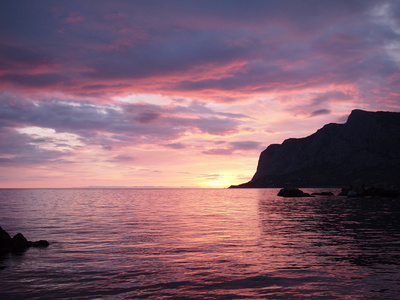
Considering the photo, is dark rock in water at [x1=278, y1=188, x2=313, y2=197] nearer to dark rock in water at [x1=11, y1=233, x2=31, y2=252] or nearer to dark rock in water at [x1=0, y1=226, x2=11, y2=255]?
dark rock in water at [x1=11, y1=233, x2=31, y2=252]

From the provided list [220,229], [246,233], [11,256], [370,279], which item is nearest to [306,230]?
[246,233]

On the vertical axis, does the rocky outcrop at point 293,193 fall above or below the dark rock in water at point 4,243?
below

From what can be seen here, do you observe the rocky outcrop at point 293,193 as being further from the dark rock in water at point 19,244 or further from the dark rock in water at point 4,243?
the dark rock in water at point 4,243

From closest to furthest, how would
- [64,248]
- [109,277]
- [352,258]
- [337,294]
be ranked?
1. [337,294]
2. [109,277]
3. [352,258]
4. [64,248]

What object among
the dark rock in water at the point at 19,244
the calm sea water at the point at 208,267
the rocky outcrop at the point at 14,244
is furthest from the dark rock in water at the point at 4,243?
the calm sea water at the point at 208,267

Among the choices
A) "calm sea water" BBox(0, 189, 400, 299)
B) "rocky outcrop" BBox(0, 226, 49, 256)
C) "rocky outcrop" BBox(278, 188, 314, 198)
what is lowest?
"rocky outcrop" BBox(278, 188, 314, 198)

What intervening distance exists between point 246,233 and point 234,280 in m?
15.8

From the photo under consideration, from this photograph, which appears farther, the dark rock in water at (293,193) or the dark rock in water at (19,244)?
the dark rock in water at (293,193)

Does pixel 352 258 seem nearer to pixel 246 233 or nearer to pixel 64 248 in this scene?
pixel 246 233

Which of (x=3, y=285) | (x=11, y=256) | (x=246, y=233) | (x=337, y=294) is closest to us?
(x=337, y=294)

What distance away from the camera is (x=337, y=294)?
12883 mm

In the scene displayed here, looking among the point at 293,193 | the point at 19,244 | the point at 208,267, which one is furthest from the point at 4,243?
the point at 293,193

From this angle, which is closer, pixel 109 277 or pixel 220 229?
pixel 109 277

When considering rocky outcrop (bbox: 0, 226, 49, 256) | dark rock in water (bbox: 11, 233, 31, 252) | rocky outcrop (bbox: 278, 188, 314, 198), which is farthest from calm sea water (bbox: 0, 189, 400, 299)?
rocky outcrop (bbox: 278, 188, 314, 198)
